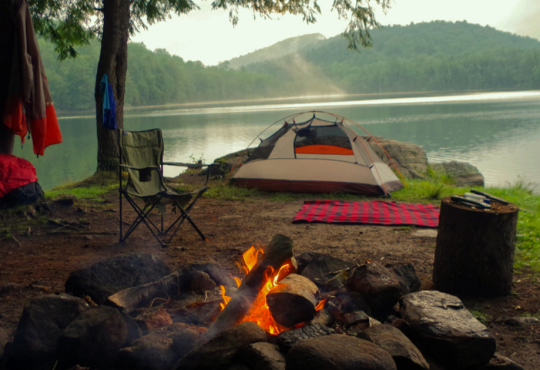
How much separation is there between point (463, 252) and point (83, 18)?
9.11 meters

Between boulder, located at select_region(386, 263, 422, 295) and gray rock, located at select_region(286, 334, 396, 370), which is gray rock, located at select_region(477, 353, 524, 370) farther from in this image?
boulder, located at select_region(386, 263, 422, 295)

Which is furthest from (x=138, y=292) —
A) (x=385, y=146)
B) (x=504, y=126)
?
(x=504, y=126)

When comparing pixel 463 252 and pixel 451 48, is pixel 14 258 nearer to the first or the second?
pixel 463 252

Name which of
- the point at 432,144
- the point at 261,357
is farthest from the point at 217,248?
the point at 432,144

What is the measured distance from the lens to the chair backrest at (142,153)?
3.59 metres

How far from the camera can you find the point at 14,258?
2969mm

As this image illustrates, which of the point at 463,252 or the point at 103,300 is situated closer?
the point at 103,300

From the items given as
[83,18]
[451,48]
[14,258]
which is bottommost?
[14,258]

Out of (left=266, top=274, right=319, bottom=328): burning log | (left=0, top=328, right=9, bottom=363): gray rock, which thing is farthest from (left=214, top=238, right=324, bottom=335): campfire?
(left=0, top=328, right=9, bottom=363): gray rock

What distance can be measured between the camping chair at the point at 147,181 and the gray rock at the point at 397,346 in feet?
6.51

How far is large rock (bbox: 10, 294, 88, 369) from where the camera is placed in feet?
5.10

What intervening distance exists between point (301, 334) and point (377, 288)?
0.54 metres

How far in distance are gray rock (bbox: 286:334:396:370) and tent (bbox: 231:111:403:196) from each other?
14.6 ft

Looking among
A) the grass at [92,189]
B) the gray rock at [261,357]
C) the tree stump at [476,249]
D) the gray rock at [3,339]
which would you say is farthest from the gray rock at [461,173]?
the gray rock at [3,339]
